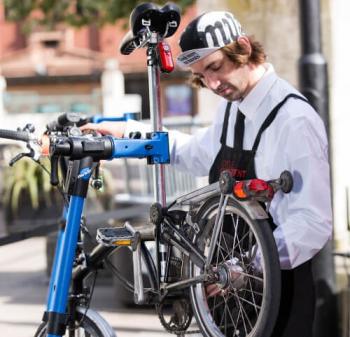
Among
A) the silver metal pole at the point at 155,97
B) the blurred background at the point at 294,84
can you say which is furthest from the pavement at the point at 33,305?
the silver metal pole at the point at 155,97

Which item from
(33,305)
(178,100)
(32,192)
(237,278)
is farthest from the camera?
(178,100)

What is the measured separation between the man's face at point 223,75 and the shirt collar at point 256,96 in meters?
0.03

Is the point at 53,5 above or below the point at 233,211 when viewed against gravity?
above

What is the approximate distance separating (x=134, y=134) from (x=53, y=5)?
14950mm

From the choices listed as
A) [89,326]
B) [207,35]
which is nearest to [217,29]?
[207,35]

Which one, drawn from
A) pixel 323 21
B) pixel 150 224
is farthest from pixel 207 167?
pixel 323 21

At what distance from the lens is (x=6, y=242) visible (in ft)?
16.1

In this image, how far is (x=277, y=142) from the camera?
116 inches

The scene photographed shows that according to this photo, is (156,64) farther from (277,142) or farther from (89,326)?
(89,326)

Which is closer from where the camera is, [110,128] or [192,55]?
[192,55]

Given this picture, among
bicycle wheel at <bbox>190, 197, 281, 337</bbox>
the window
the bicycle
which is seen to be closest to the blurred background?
the bicycle

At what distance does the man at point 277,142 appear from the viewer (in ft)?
9.50

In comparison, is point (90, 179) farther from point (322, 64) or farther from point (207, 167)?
point (322, 64)

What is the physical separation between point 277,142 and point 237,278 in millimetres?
425
